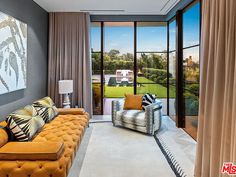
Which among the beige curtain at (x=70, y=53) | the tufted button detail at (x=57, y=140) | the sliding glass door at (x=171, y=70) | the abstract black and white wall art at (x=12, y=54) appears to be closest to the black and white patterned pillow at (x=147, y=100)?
the sliding glass door at (x=171, y=70)

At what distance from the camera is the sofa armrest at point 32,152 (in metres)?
2.58

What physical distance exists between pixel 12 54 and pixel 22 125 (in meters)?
1.28

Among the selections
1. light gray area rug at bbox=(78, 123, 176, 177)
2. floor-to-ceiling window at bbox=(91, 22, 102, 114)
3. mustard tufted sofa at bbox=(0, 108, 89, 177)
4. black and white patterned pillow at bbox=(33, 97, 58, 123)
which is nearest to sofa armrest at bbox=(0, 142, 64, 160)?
mustard tufted sofa at bbox=(0, 108, 89, 177)

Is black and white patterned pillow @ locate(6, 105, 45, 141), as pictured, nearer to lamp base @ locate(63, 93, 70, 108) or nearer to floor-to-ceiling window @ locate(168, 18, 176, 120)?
lamp base @ locate(63, 93, 70, 108)

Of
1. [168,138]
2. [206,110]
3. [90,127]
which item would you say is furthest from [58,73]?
[206,110]

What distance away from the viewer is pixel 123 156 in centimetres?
383

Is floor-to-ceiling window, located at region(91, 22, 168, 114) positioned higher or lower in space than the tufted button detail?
higher

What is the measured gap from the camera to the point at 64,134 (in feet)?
12.0

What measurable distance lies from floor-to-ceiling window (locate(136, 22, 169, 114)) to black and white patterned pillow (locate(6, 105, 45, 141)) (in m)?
3.89

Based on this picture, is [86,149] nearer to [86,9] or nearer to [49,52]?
[49,52]

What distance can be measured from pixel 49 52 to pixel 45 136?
3.23 metres

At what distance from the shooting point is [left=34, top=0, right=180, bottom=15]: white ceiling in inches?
206

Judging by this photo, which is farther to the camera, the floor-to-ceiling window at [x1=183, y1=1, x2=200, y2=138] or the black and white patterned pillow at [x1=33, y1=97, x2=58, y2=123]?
the floor-to-ceiling window at [x1=183, y1=1, x2=200, y2=138]

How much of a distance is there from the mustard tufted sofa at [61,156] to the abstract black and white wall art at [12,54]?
89 cm
